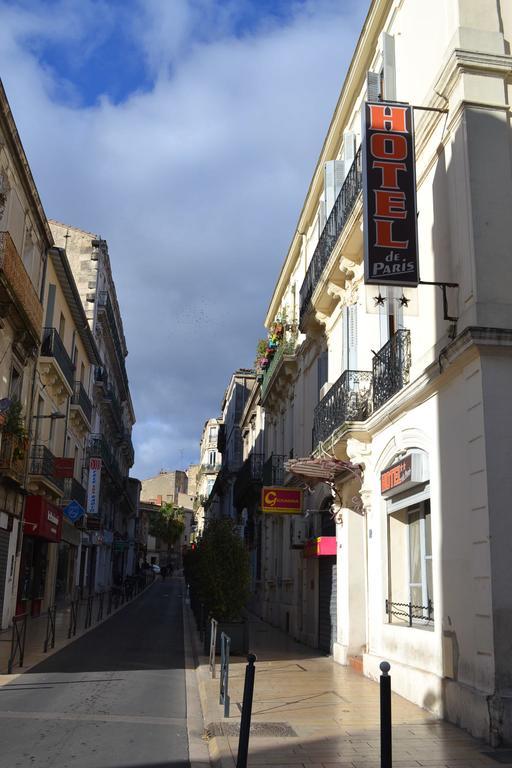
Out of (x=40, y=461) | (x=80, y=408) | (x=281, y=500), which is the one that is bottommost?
(x=281, y=500)

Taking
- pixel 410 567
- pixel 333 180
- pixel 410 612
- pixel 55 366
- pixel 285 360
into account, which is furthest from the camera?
pixel 55 366

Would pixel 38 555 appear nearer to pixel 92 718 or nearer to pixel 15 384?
pixel 15 384

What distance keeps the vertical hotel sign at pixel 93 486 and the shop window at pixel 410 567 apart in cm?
2445

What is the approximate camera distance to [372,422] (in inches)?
488

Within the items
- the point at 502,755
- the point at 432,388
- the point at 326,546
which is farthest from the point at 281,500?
the point at 502,755

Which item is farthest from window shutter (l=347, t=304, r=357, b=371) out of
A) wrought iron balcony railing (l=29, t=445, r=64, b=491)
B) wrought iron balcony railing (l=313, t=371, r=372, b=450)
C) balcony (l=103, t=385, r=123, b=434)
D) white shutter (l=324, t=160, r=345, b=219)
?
balcony (l=103, t=385, r=123, b=434)

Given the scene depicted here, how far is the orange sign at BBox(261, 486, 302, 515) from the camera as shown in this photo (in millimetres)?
18609

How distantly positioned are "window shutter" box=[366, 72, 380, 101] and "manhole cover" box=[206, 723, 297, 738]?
32.1ft

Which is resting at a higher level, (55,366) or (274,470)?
(55,366)

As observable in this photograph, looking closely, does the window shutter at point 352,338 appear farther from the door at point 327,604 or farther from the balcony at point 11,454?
the balcony at point 11,454

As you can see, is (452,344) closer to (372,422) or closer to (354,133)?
(372,422)

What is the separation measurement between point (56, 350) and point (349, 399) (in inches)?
576

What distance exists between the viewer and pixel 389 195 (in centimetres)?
1001

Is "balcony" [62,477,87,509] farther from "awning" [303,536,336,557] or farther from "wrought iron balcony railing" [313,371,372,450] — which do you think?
"wrought iron balcony railing" [313,371,372,450]
